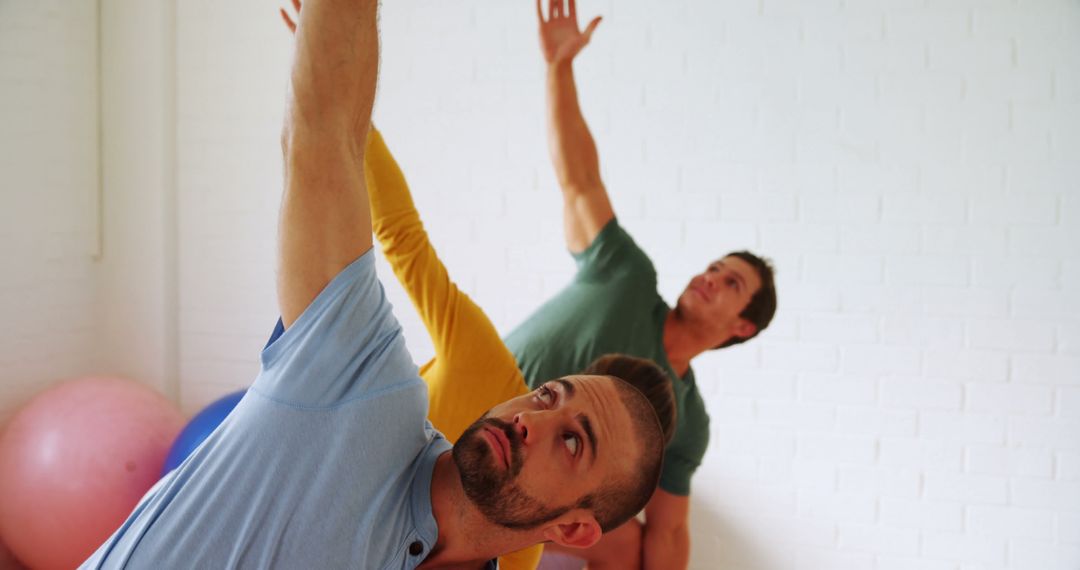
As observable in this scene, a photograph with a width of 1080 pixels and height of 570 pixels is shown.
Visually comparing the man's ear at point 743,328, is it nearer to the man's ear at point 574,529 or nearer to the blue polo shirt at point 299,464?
the man's ear at point 574,529

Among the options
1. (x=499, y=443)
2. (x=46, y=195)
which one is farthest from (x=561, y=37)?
(x=46, y=195)

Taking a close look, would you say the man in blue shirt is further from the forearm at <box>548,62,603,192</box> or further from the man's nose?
the forearm at <box>548,62,603,192</box>

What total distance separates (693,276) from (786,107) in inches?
24.2

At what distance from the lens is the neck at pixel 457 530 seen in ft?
4.38

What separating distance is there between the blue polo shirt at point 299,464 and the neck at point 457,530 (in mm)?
107

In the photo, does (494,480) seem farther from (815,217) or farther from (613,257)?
(815,217)

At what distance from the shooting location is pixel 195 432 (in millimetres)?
2898

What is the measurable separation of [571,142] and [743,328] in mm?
768

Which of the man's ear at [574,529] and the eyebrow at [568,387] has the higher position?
the eyebrow at [568,387]

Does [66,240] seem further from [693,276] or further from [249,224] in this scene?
[693,276]

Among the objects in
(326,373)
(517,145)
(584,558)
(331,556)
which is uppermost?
(517,145)

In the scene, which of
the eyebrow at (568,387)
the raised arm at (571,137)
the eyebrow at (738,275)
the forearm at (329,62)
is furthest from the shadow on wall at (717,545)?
the forearm at (329,62)

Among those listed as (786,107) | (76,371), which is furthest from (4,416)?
(786,107)

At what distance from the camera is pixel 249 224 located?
357cm
